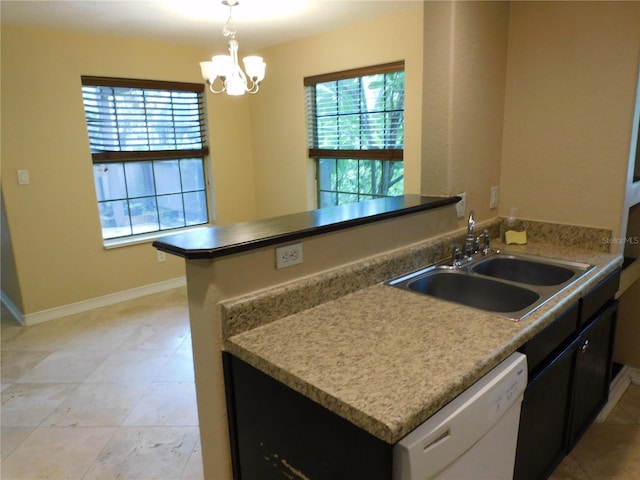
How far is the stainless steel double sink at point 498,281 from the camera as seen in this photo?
5.46 feet

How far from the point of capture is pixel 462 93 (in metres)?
2.03

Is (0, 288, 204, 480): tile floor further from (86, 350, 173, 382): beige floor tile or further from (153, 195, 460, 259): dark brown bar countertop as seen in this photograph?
(153, 195, 460, 259): dark brown bar countertop

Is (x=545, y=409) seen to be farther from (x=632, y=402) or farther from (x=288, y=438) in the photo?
(x=632, y=402)

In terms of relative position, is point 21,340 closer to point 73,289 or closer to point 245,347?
point 73,289

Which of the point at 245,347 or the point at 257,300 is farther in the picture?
the point at 257,300

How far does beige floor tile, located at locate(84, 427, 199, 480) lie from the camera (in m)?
1.99

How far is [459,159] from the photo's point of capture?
6.87 feet

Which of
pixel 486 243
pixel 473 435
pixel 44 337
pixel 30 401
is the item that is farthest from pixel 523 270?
pixel 44 337

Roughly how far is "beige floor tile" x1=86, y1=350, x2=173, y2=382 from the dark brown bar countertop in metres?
1.70

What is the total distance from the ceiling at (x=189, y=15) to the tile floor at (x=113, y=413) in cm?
237

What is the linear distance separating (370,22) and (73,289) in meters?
3.46

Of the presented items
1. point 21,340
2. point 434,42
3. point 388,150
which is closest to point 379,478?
point 434,42

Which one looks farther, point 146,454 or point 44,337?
point 44,337

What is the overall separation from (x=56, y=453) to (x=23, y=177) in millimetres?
2339
